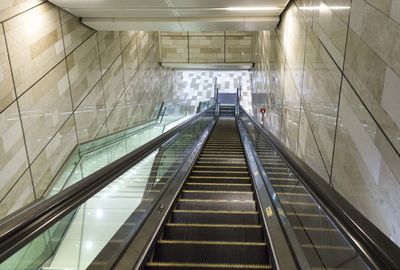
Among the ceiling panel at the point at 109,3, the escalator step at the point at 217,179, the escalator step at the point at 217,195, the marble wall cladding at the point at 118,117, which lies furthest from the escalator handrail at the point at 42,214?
the marble wall cladding at the point at 118,117

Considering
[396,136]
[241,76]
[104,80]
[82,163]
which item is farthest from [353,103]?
[241,76]

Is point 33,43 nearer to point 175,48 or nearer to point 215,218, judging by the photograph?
point 215,218

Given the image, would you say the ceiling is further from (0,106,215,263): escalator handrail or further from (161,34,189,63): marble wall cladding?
(161,34,189,63): marble wall cladding

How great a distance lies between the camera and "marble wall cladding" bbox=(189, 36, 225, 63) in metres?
13.2

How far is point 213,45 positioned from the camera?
1322 cm

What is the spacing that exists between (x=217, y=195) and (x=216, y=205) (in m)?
0.33

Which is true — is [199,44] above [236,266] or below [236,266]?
above

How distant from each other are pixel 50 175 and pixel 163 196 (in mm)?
3052

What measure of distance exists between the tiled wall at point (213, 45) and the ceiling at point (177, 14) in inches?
240

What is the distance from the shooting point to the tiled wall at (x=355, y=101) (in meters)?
1.92

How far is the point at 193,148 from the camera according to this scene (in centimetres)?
573

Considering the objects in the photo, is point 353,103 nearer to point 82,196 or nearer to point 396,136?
→ point 396,136

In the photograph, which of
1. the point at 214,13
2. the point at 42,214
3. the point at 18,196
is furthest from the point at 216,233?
the point at 214,13

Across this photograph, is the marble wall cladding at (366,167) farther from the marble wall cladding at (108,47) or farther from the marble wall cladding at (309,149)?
the marble wall cladding at (108,47)
